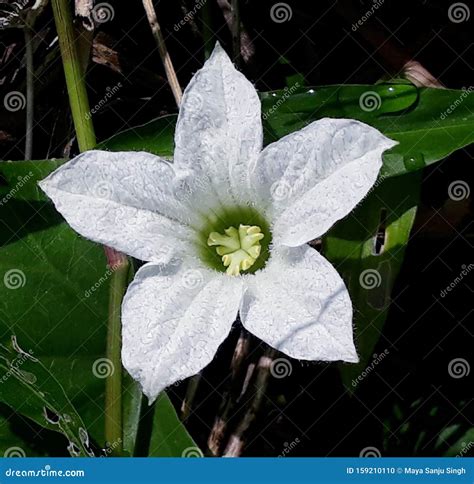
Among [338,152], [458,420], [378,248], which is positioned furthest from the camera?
[458,420]

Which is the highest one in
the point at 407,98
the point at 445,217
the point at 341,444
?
the point at 407,98

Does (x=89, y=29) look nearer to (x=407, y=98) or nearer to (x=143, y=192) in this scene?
(x=143, y=192)

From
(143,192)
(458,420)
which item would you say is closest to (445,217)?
(458,420)

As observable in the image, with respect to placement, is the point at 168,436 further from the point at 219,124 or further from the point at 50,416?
the point at 219,124

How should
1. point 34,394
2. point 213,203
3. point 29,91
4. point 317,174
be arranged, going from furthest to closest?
point 29,91 → point 34,394 → point 213,203 → point 317,174

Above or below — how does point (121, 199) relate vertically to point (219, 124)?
below

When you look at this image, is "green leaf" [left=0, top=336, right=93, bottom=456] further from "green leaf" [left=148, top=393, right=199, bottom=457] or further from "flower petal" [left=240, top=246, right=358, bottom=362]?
"flower petal" [left=240, top=246, right=358, bottom=362]

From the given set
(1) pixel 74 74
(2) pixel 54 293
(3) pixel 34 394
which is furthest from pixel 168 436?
(1) pixel 74 74
